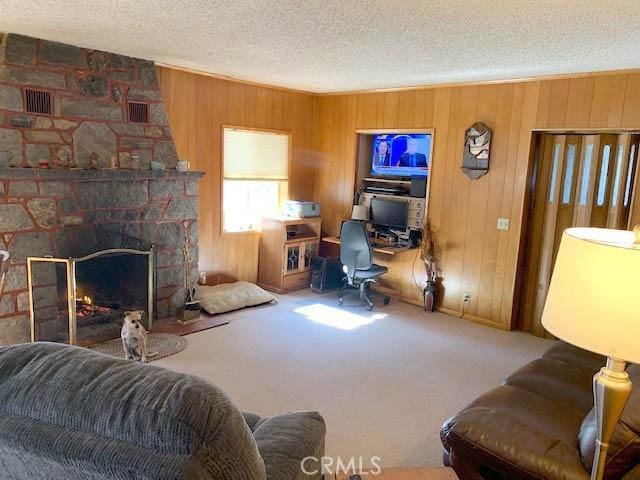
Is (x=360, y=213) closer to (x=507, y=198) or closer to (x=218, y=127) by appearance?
(x=507, y=198)

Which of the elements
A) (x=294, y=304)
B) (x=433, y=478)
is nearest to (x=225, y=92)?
(x=294, y=304)

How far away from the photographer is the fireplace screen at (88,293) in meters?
3.71

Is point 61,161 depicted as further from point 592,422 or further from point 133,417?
point 592,422

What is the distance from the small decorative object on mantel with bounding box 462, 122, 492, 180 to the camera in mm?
4762

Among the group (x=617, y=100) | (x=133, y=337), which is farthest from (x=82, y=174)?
(x=617, y=100)

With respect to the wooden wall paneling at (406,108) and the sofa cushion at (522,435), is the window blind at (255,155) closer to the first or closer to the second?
the wooden wall paneling at (406,108)

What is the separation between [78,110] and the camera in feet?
12.9

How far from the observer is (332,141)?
6105 millimetres

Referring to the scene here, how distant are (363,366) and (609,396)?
248 centimetres

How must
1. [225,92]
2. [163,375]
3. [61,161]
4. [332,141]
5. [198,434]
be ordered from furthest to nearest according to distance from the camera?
[332,141], [225,92], [61,161], [163,375], [198,434]

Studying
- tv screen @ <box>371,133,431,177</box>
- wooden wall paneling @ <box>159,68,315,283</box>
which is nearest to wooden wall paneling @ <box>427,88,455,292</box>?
tv screen @ <box>371,133,431,177</box>

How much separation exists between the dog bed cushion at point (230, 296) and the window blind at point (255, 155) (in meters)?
1.20

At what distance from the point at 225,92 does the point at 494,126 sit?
2.76 meters

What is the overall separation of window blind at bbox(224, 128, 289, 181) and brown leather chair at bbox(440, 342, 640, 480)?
12.6 ft
